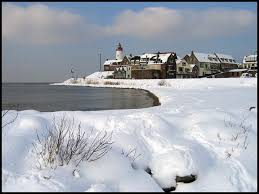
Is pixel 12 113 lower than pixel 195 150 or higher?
higher

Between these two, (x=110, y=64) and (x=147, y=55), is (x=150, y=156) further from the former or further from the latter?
(x=110, y=64)

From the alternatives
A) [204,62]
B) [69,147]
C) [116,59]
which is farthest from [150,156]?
[116,59]

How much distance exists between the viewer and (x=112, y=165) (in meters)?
7.05

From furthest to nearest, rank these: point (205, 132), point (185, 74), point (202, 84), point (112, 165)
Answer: point (185, 74) < point (202, 84) < point (205, 132) < point (112, 165)

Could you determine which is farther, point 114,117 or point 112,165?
point 114,117

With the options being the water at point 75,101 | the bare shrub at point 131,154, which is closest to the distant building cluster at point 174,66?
the water at point 75,101

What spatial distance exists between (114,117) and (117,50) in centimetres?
11385

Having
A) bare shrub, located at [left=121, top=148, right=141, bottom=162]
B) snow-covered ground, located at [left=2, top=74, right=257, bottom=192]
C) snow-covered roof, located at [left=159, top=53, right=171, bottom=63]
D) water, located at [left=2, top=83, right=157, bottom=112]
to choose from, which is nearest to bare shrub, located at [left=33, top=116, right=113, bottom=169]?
snow-covered ground, located at [left=2, top=74, right=257, bottom=192]

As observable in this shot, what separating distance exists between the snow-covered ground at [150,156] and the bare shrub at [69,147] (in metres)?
0.15

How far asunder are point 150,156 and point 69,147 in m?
1.84

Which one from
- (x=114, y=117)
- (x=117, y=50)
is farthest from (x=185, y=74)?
(x=114, y=117)

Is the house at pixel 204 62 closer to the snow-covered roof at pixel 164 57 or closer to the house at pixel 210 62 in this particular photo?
the house at pixel 210 62

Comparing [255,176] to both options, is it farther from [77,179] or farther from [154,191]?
[77,179]

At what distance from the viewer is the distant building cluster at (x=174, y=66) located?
90.6m
